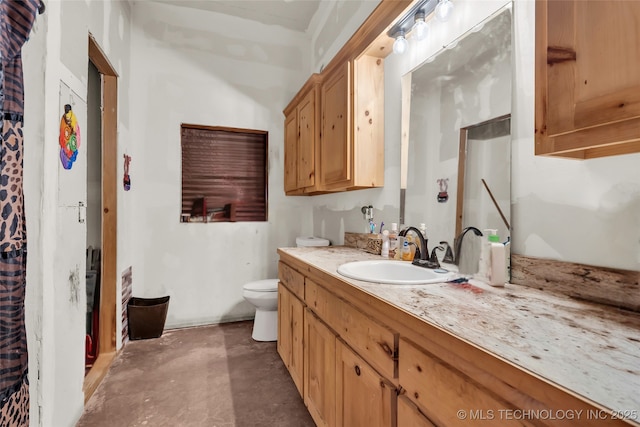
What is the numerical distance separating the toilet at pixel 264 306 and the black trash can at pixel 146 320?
0.81 m

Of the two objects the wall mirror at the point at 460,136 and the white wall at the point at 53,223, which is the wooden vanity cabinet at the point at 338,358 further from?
the white wall at the point at 53,223

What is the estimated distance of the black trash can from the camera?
8.93 feet

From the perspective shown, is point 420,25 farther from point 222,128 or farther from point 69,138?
point 222,128

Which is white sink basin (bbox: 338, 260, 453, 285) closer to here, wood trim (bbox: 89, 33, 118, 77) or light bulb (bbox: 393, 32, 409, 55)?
light bulb (bbox: 393, 32, 409, 55)

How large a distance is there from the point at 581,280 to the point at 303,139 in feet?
7.23

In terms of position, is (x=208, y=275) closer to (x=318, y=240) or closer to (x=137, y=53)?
(x=318, y=240)

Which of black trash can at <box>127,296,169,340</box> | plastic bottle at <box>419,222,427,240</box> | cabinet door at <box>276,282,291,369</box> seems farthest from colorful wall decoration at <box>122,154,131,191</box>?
plastic bottle at <box>419,222,427,240</box>

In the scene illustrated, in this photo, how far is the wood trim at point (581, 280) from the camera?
84 cm

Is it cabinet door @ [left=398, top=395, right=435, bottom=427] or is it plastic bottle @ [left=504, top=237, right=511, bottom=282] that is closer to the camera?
cabinet door @ [left=398, top=395, right=435, bottom=427]

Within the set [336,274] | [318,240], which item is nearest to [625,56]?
[336,274]

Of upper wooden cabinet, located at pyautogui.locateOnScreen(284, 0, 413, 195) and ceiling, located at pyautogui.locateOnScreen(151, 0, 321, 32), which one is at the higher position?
ceiling, located at pyautogui.locateOnScreen(151, 0, 321, 32)

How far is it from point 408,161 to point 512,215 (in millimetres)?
760

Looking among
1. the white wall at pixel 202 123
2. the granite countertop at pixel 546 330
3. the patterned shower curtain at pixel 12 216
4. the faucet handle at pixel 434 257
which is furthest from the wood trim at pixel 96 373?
the faucet handle at pixel 434 257

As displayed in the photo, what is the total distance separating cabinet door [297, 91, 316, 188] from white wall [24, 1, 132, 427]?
4.94 ft
